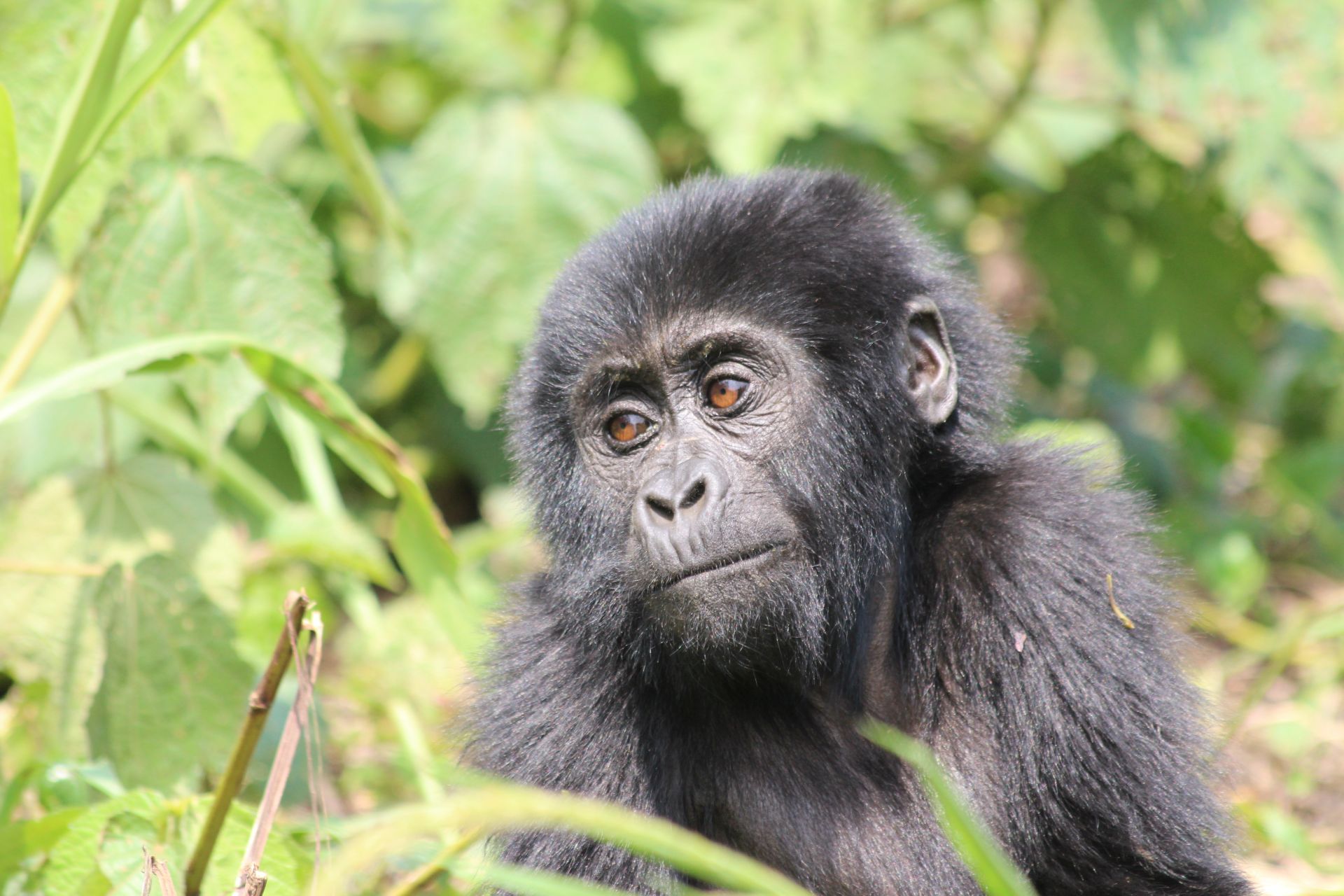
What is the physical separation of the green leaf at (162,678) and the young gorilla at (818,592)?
70cm

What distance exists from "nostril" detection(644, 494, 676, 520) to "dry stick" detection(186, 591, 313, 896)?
87 cm

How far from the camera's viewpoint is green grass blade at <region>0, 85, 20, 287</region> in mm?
2861

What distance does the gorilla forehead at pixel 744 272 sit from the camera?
341 cm

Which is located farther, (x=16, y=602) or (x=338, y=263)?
(x=338, y=263)

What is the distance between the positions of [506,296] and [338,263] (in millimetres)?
1536

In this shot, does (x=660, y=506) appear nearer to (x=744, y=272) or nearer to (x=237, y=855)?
(x=744, y=272)

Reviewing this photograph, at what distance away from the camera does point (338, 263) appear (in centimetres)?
697

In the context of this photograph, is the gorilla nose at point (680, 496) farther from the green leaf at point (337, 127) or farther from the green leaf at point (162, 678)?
the green leaf at point (337, 127)

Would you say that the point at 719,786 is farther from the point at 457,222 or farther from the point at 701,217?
the point at 457,222

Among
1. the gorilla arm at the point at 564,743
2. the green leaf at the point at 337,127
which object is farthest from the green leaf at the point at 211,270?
the gorilla arm at the point at 564,743

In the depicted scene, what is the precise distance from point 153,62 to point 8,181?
1.30 ft

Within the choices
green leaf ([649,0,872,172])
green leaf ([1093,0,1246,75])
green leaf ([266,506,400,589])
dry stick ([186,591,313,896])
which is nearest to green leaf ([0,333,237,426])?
dry stick ([186,591,313,896])

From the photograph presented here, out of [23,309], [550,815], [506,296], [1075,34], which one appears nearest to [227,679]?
[550,815]

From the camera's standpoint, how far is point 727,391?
11.2 feet
